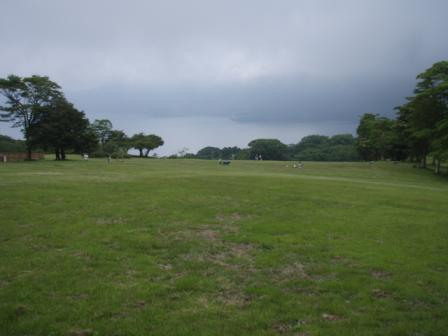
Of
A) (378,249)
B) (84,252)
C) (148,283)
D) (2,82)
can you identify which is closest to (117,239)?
(84,252)

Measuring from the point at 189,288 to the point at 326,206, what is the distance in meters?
11.2

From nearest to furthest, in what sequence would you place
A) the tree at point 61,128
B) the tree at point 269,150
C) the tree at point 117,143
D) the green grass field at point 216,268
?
the green grass field at point 216,268
the tree at point 61,128
the tree at point 117,143
the tree at point 269,150

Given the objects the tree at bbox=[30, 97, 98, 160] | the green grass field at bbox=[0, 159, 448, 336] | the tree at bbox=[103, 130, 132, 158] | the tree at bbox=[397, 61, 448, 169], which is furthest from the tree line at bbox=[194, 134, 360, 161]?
the green grass field at bbox=[0, 159, 448, 336]

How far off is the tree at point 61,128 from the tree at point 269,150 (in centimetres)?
9056

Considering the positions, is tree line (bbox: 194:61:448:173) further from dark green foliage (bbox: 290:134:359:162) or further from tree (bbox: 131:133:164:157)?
tree (bbox: 131:133:164:157)

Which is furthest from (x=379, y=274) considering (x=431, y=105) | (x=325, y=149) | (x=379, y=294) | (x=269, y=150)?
(x=325, y=149)

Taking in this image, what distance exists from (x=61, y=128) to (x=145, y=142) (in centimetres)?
4852

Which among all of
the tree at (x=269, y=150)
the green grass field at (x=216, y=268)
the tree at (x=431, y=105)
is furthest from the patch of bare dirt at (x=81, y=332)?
the tree at (x=269, y=150)

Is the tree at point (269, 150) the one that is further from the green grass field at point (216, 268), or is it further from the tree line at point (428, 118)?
the green grass field at point (216, 268)

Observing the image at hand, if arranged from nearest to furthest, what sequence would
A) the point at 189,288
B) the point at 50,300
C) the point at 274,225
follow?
the point at 50,300, the point at 189,288, the point at 274,225

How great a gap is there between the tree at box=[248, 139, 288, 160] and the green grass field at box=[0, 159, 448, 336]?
405 feet

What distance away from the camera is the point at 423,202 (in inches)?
741

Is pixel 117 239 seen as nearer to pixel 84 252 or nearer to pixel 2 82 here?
pixel 84 252

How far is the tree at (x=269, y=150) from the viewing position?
139 metres
